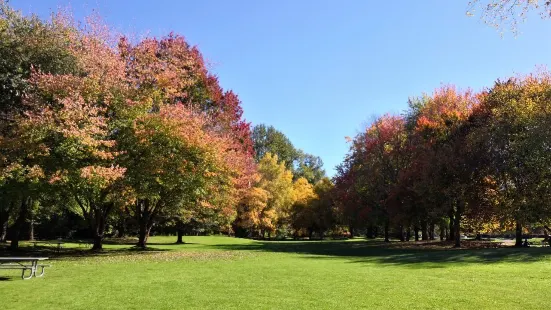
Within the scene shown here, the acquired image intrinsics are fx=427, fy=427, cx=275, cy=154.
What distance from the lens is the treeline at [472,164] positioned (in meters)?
29.1

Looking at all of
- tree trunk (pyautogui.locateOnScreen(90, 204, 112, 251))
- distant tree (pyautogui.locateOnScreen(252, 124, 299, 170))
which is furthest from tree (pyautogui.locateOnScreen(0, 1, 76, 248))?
distant tree (pyautogui.locateOnScreen(252, 124, 299, 170))

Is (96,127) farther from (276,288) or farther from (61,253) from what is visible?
(276,288)

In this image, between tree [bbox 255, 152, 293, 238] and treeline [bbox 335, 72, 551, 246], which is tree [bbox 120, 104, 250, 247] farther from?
tree [bbox 255, 152, 293, 238]

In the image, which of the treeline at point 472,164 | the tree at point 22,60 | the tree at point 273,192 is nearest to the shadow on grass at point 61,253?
the tree at point 22,60

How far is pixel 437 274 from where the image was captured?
15.1 meters

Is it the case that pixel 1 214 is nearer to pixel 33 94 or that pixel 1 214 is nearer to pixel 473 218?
pixel 33 94

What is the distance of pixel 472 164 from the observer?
3195cm

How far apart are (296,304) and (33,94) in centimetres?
1867

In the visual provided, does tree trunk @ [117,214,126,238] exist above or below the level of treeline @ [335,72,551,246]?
below

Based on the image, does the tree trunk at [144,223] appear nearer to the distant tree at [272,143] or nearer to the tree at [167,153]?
the tree at [167,153]

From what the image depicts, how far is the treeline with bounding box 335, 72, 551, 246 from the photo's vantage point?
29.1 m

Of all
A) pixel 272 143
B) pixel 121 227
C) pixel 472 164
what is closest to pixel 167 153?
pixel 472 164

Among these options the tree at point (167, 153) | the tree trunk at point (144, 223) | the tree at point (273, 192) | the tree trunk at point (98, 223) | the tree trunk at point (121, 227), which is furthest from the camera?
the tree at point (273, 192)

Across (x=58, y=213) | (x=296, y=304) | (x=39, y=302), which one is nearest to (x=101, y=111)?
(x=39, y=302)
